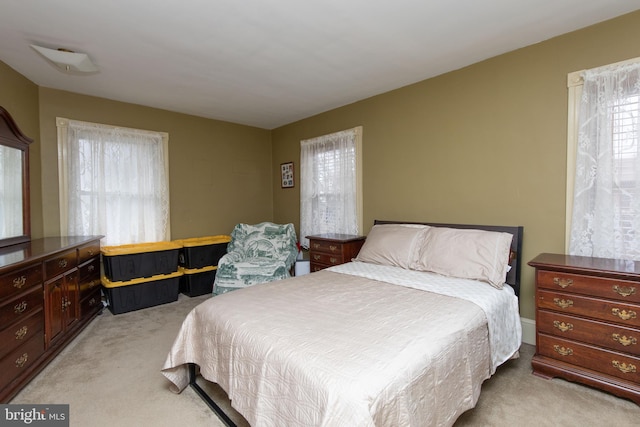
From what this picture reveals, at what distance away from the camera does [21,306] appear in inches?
78.2

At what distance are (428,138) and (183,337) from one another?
2.75 metres

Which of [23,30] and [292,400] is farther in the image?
[23,30]

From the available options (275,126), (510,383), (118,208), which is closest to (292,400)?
(510,383)

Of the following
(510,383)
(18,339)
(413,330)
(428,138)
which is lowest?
(510,383)

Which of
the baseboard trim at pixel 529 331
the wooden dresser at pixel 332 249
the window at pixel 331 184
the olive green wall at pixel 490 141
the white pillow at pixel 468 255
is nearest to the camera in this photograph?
the white pillow at pixel 468 255

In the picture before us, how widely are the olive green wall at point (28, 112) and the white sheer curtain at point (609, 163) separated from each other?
15.1ft

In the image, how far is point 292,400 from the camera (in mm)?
1158

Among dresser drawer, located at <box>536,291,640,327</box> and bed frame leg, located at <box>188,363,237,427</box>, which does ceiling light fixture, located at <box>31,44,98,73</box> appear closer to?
bed frame leg, located at <box>188,363,237,427</box>

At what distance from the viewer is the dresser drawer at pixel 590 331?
173cm

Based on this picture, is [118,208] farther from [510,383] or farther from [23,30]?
[510,383]

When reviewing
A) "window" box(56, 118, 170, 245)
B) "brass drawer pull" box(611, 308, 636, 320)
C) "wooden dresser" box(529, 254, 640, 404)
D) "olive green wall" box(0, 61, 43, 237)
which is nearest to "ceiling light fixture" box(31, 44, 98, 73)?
"olive green wall" box(0, 61, 43, 237)

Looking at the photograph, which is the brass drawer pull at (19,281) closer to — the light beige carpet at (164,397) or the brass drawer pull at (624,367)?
the light beige carpet at (164,397)

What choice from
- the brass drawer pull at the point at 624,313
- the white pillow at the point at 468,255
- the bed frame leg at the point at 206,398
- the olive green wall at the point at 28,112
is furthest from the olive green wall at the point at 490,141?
the olive green wall at the point at 28,112

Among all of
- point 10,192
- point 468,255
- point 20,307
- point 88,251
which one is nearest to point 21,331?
point 20,307
